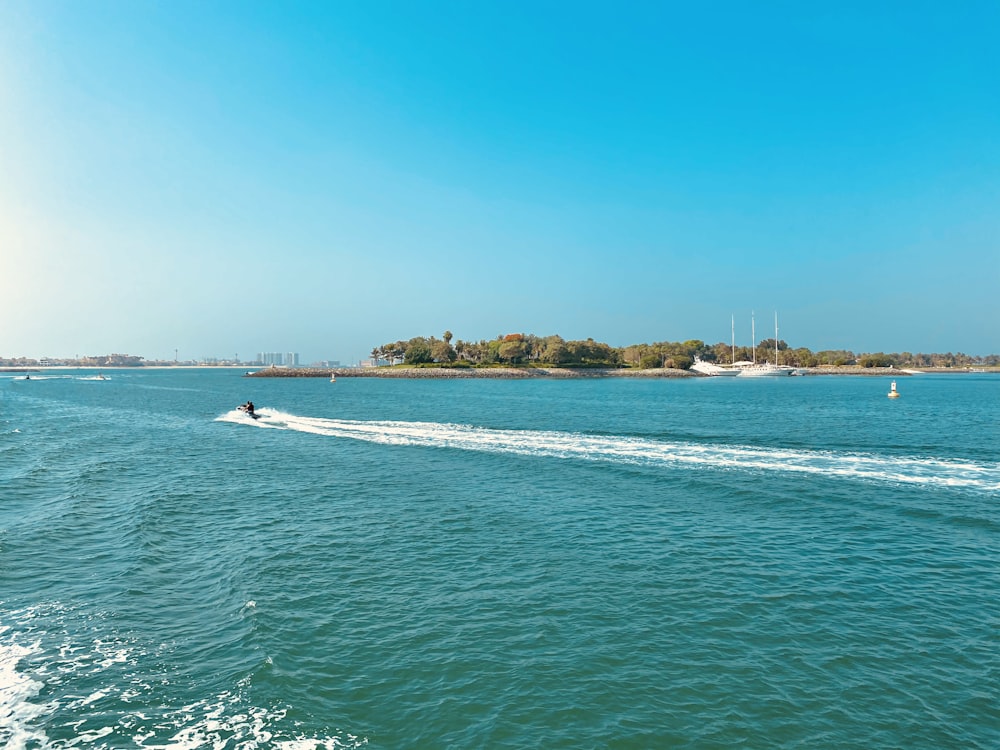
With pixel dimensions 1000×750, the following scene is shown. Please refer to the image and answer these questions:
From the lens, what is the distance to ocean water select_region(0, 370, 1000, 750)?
1143cm

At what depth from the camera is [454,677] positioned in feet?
42.5

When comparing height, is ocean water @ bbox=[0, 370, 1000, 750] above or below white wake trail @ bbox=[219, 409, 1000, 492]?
below

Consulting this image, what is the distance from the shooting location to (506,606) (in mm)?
16641

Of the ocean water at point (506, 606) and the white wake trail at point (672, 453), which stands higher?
the white wake trail at point (672, 453)

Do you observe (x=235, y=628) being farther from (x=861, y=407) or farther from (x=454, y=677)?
(x=861, y=407)

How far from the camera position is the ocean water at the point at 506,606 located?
11430 mm

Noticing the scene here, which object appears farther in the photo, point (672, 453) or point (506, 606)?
point (672, 453)

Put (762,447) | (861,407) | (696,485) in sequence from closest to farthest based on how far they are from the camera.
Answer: (696,485), (762,447), (861,407)

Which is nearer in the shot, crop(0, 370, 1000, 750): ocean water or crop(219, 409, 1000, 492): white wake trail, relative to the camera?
crop(0, 370, 1000, 750): ocean water

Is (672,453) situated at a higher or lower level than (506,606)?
higher

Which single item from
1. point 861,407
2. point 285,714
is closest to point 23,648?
point 285,714

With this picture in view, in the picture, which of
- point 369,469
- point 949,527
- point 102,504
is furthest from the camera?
point 369,469

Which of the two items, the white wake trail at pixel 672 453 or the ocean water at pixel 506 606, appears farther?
the white wake trail at pixel 672 453

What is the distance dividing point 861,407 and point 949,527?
225ft
